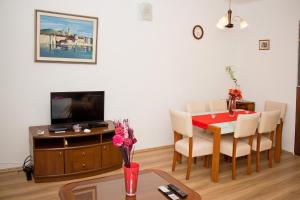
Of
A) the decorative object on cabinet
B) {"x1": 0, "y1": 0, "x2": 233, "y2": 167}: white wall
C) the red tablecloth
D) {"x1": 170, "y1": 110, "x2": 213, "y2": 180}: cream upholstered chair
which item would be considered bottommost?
{"x1": 170, "y1": 110, "x2": 213, "y2": 180}: cream upholstered chair

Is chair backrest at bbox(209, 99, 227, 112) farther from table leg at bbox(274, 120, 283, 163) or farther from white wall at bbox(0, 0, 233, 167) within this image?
table leg at bbox(274, 120, 283, 163)

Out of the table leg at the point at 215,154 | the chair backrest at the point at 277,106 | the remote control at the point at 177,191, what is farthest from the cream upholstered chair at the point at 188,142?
the chair backrest at the point at 277,106

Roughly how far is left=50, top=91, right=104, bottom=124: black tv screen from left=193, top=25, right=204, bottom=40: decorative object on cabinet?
2.23 m

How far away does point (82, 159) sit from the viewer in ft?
11.3

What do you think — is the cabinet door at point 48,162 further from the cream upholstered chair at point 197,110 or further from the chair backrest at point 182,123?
the cream upholstered chair at point 197,110

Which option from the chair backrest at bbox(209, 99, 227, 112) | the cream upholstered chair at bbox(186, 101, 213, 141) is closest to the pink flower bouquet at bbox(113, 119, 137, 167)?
the cream upholstered chair at bbox(186, 101, 213, 141)

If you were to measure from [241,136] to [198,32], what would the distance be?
2.36m

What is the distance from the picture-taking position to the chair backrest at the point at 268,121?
3.63m

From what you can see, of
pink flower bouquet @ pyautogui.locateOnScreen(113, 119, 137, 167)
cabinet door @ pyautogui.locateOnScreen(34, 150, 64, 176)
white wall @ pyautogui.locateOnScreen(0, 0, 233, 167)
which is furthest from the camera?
white wall @ pyautogui.locateOnScreen(0, 0, 233, 167)

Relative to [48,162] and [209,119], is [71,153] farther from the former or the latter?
[209,119]

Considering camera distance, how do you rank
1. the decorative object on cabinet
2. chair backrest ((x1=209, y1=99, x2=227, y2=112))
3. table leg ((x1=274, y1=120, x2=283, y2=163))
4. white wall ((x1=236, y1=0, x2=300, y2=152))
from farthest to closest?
1. the decorative object on cabinet
2. chair backrest ((x1=209, y1=99, x2=227, y2=112))
3. white wall ((x1=236, y1=0, x2=300, y2=152))
4. table leg ((x1=274, y1=120, x2=283, y2=163))

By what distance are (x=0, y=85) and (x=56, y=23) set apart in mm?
1100

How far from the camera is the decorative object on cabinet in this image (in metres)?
4.97

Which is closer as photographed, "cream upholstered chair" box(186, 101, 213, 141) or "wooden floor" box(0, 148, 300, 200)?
"wooden floor" box(0, 148, 300, 200)
